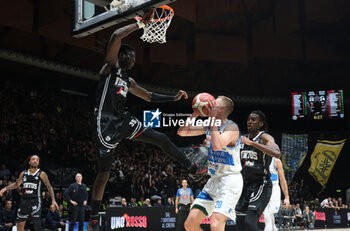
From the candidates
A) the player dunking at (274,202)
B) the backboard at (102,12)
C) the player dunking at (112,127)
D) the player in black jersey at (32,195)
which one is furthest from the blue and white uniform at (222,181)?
the player in black jersey at (32,195)

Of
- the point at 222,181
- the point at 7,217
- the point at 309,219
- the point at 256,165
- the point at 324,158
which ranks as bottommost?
the point at 309,219

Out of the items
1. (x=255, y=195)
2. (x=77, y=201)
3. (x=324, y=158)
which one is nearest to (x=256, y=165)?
(x=255, y=195)

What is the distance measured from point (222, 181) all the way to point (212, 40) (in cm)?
1520

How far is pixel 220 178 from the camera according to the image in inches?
187

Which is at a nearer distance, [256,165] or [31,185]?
[256,165]

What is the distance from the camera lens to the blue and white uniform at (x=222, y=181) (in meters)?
4.63

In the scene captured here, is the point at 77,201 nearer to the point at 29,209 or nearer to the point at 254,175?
the point at 29,209

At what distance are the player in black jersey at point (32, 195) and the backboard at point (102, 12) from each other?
384cm

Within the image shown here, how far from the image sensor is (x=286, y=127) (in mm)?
25062

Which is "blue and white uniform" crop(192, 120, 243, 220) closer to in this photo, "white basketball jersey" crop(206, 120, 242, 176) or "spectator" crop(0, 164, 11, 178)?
"white basketball jersey" crop(206, 120, 242, 176)

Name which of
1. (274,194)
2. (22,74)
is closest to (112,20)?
(274,194)

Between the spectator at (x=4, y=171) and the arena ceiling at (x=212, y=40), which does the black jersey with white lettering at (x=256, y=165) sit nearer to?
the arena ceiling at (x=212, y=40)

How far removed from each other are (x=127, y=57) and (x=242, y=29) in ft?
54.1

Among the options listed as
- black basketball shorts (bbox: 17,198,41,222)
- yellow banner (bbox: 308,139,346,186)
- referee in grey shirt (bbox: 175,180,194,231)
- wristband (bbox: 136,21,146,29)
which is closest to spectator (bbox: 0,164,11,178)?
black basketball shorts (bbox: 17,198,41,222)
